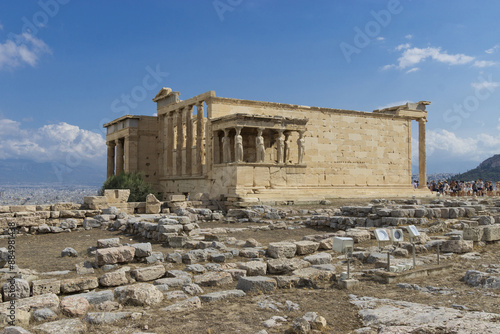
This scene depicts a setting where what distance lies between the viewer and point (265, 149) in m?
24.5

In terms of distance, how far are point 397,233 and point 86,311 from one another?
17.0 feet

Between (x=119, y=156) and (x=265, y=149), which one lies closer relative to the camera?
(x=265, y=149)

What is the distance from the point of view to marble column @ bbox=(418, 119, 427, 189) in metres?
32.4

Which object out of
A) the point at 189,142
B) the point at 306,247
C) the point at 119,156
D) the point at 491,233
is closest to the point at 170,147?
the point at 189,142

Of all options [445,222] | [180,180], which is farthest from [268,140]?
[445,222]

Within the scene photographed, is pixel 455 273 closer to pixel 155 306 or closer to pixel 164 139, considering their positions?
pixel 155 306

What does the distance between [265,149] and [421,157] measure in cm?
1422

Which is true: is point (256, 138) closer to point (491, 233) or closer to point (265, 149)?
point (265, 149)

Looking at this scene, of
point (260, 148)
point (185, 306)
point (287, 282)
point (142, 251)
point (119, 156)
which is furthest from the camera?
point (119, 156)

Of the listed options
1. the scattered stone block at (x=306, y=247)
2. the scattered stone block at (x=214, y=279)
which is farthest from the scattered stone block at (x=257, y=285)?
the scattered stone block at (x=306, y=247)

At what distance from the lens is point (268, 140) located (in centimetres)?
2459

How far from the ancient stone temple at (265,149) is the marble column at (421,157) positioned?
7 centimetres

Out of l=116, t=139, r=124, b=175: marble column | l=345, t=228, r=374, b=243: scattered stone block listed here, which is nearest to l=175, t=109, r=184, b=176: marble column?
l=116, t=139, r=124, b=175: marble column

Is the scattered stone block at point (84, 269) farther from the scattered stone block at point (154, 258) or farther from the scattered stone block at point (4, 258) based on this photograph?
the scattered stone block at point (4, 258)
